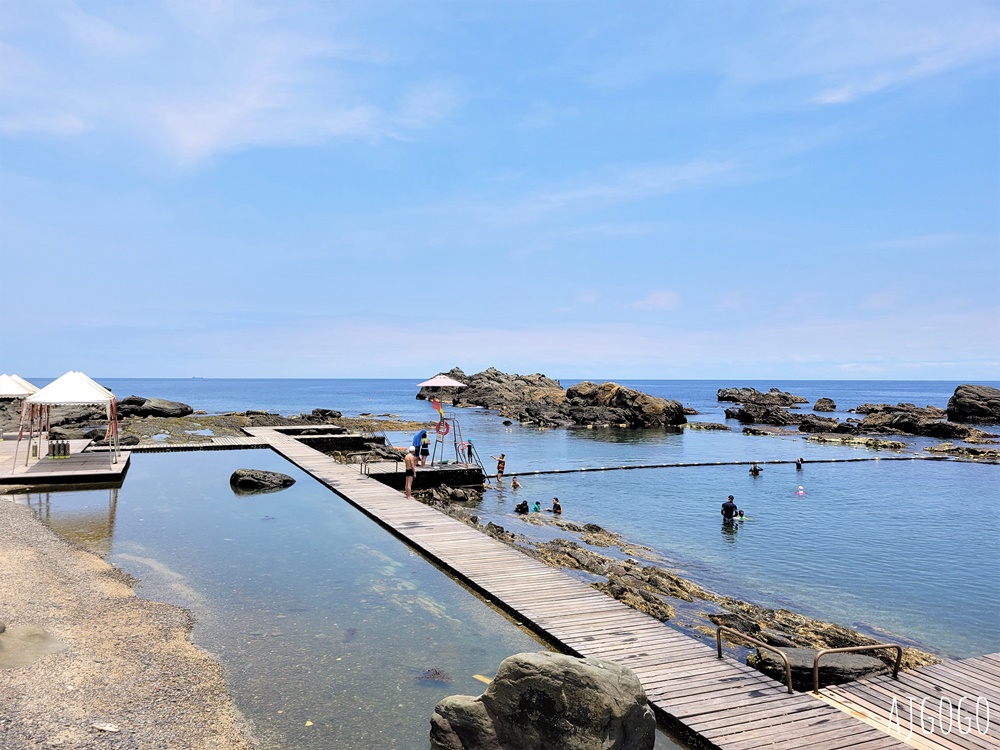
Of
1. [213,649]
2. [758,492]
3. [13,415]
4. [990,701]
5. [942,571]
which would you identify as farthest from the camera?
[13,415]

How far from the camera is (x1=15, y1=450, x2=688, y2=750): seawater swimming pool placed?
29.3ft

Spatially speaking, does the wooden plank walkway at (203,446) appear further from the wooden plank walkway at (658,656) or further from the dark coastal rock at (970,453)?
the dark coastal rock at (970,453)

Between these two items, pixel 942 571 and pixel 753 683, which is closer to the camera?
pixel 753 683

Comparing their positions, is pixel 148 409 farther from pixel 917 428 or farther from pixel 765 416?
pixel 917 428

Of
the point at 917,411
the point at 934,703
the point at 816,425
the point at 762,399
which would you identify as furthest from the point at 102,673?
the point at 762,399

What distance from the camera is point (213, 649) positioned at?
10633 mm

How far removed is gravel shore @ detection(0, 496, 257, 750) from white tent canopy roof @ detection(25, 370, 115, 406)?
46.4 ft

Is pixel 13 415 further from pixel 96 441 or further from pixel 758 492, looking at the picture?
pixel 758 492

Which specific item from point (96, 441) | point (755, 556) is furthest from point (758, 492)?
point (96, 441)

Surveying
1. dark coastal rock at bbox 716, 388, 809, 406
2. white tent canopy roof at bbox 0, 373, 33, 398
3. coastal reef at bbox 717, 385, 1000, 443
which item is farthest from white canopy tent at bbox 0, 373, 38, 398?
dark coastal rock at bbox 716, 388, 809, 406

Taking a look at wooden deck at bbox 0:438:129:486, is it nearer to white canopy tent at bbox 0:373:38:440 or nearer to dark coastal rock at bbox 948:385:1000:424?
white canopy tent at bbox 0:373:38:440

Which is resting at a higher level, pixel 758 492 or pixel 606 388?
pixel 606 388

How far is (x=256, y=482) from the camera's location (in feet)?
Result: 82.7

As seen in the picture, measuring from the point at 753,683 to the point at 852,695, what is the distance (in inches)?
58.0
